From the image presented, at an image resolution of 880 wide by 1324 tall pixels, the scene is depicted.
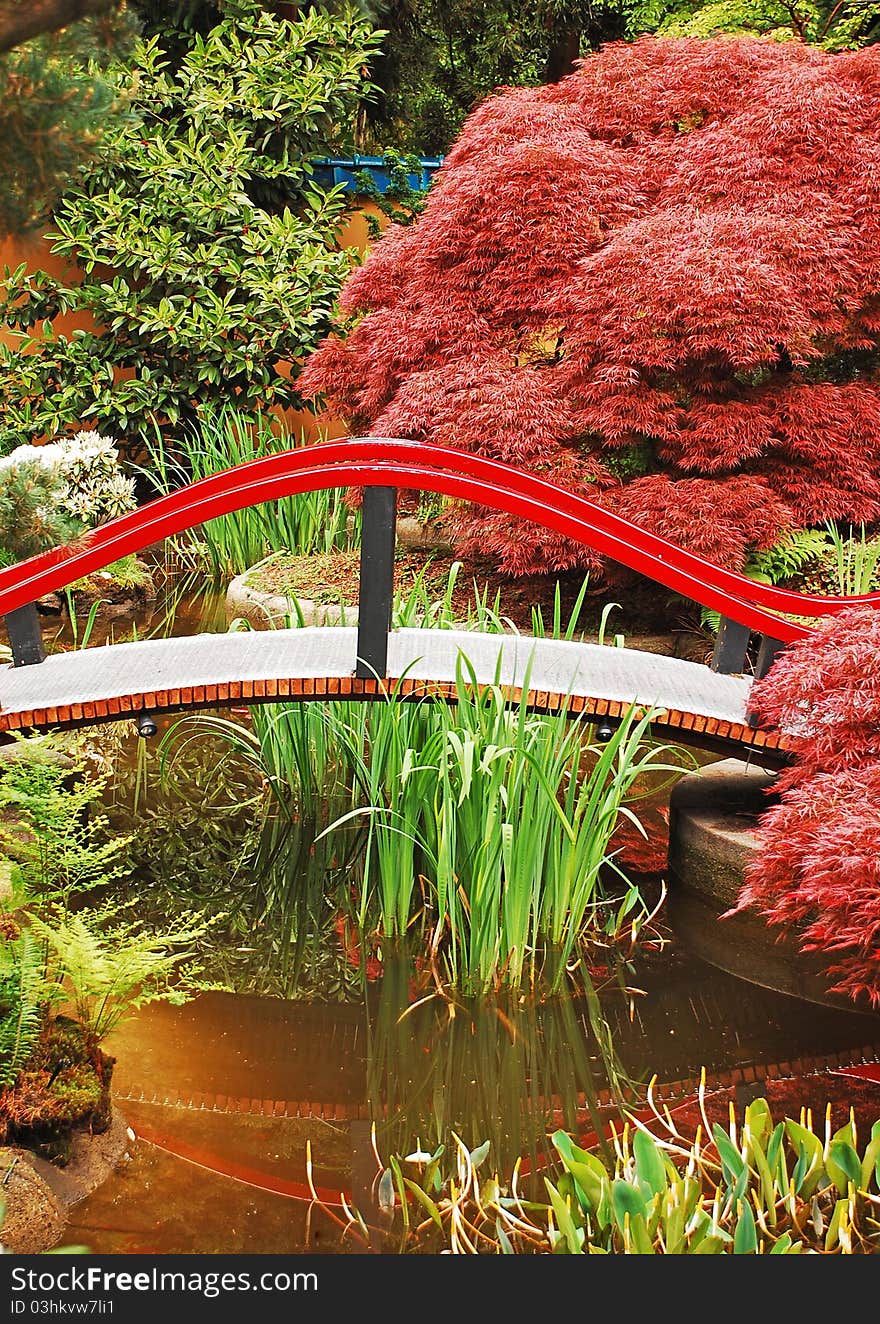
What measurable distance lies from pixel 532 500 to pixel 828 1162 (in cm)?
179

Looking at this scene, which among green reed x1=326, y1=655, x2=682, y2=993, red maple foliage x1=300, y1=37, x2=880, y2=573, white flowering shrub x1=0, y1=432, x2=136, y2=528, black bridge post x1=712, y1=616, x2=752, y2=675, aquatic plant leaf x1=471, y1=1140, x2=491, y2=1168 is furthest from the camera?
white flowering shrub x1=0, y1=432, x2=136, y2=528

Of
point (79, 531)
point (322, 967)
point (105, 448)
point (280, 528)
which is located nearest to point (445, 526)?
point (280, 528)

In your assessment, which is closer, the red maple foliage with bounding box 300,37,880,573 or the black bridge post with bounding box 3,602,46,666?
the black bridge post with bounding box 3,602,46,666

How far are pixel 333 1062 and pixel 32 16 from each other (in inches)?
86.9

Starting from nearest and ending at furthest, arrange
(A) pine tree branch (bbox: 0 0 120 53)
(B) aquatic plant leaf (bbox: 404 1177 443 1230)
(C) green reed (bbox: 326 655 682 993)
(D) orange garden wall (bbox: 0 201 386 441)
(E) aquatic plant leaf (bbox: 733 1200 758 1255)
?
(A) pine tree branch (bbox: 0 0 120 53) < (E) aquatic plant leaf (bbox: 733 1200 758 1255) < (B) aquatic plant leaf (bbox: 404 1177 443 1230) < (C) green reed (bbox: 326 655 682 993) < (D) orange garden wall (bbox: 0 201 386 441)

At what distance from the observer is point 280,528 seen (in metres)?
6.29

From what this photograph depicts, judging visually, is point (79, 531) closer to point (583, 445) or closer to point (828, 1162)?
point (583, 445)

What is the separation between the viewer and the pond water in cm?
231

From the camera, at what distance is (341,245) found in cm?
941

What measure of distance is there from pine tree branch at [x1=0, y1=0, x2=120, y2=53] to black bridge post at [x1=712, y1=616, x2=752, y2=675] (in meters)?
2.59

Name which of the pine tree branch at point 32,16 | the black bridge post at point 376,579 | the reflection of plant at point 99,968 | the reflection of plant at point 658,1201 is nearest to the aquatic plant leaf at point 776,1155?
the reflection of plant at point 658,1201

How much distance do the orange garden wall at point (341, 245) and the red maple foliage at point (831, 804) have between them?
506 cm

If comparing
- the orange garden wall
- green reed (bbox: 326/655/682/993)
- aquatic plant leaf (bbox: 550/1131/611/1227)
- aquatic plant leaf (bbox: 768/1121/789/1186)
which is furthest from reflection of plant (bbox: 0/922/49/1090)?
the orange garden wall

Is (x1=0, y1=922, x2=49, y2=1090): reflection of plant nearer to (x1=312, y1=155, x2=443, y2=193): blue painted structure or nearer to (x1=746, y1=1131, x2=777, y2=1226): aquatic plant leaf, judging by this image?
(x1=746, y1=1131, x2=777, y2=1226): aquatic plant leaf
